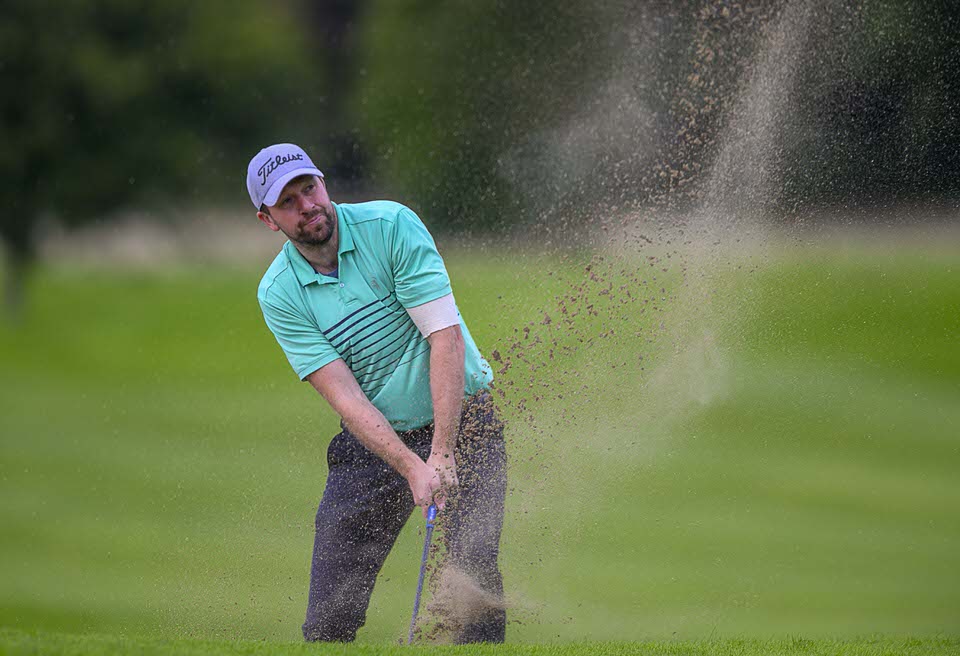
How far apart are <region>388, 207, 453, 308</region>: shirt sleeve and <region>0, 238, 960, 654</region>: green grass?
879mm

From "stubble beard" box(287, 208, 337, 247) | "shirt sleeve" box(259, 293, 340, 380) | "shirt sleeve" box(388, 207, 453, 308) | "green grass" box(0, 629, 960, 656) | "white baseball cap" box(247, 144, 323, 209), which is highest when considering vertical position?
"white baseball cap" box(247, 144, 323, 209)

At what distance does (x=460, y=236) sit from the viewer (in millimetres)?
14820

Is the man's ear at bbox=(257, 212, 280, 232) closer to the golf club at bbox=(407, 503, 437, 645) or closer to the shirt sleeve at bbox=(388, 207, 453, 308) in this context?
the shirt sleeve at bbox=(388, 207, 453, 308)

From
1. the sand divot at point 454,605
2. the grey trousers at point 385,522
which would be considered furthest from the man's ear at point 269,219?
the sand divot at point 454,605

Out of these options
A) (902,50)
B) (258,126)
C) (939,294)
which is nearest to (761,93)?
(902,50)

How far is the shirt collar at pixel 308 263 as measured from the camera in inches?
189

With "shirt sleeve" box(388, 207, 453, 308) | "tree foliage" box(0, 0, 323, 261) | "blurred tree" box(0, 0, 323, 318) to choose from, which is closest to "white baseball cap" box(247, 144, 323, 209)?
"shirt sleeve" box(388, 207, 453, 308)

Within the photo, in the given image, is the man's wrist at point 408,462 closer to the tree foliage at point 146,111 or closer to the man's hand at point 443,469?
the man's hand at point 443,469

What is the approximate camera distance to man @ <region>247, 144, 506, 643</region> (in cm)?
474

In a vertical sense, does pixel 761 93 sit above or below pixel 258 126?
below

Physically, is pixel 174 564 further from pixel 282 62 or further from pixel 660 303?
pixel 282 62

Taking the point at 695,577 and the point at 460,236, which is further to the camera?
the point at 460,236

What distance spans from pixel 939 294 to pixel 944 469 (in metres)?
4.92

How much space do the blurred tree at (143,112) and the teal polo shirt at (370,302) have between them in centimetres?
1981
